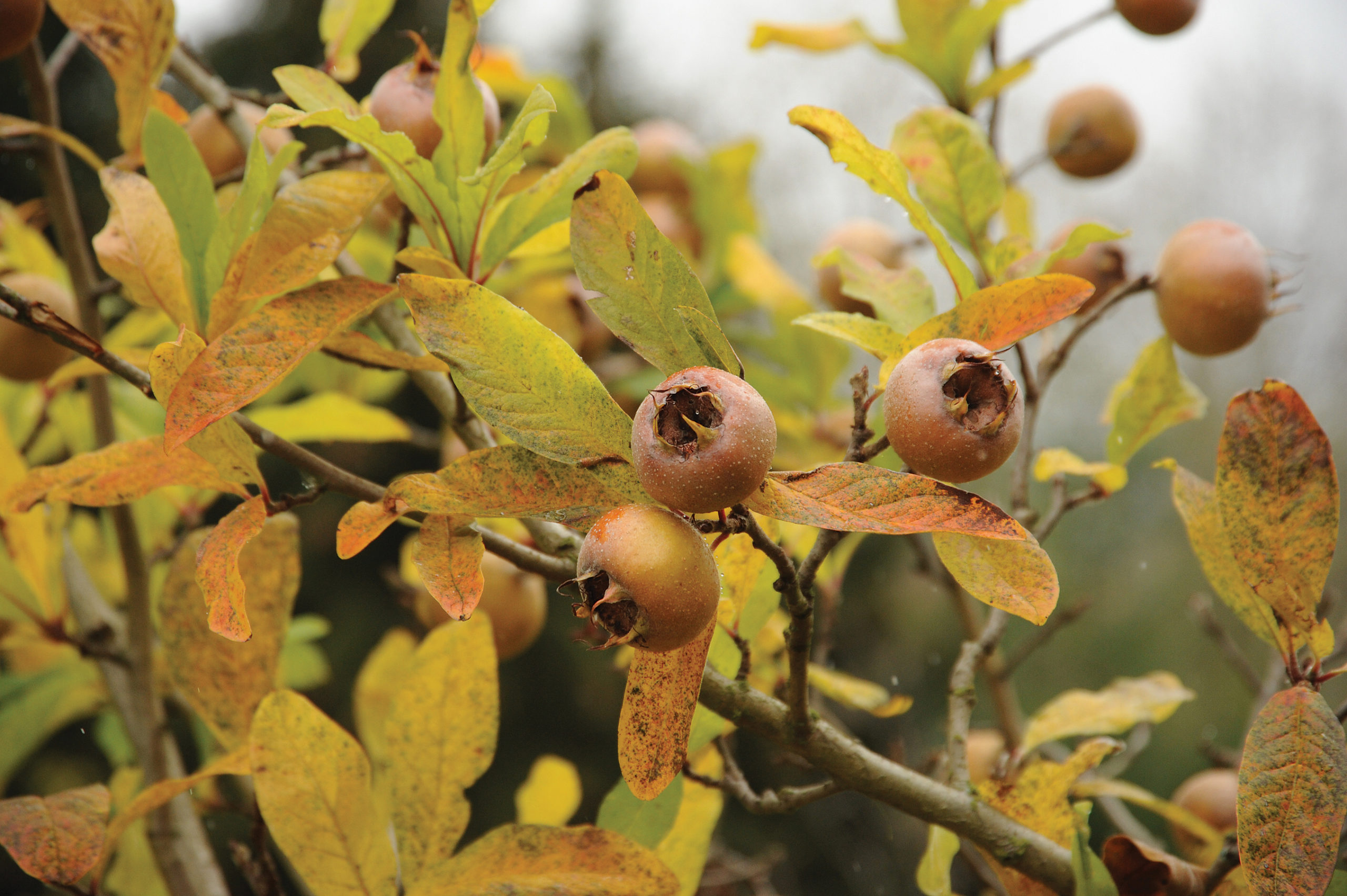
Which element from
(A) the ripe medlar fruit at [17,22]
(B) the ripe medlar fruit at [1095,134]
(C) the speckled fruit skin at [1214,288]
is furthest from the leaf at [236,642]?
(B) the ripe medlar fruit at [1095,134]

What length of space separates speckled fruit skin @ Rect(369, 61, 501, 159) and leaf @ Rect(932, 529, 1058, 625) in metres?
0.43

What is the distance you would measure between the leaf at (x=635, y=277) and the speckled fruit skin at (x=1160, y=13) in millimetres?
817

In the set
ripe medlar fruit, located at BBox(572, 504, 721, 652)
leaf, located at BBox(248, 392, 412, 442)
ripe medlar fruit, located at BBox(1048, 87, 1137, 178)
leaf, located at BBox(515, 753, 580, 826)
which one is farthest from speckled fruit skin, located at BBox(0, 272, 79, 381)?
ripe medlar fruit, located at BBox(1048, 87, 1137, 178)

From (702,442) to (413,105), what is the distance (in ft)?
1.30

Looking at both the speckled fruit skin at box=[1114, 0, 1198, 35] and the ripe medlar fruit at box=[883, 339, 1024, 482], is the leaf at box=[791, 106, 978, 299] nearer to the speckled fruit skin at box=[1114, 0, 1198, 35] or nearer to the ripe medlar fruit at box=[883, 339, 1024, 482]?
the ripe medlar fruit at box=[883, 339, 1024, 482]

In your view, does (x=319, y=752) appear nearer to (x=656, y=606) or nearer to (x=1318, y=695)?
(x=656, y=606)

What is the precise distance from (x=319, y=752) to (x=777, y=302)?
33.0 inches

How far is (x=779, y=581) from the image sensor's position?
0.48m

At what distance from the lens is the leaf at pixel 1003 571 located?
44 cm

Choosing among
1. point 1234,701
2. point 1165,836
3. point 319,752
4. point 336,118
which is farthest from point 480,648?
point 1234,701

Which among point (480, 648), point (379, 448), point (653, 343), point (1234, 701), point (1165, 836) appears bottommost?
point (1234, 701)

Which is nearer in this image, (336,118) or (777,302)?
(336,118)

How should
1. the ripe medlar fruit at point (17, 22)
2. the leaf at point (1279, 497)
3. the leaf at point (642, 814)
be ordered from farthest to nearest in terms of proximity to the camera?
the ripe medlar fruit at point (17, 22) → the leaf at point (642, 814) → the leaf at point (1279, 497)

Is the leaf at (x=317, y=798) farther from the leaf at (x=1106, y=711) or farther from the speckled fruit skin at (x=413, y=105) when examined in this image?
the leaf at (x=1106, y=711)
